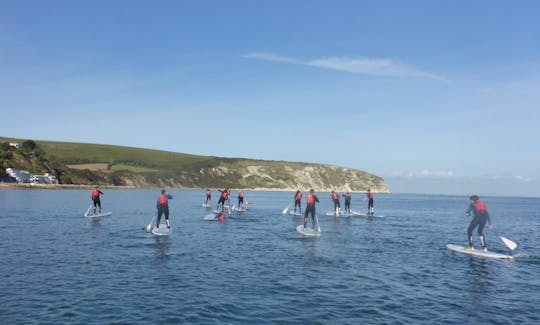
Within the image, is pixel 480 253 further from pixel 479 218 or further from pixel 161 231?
pixel 161 231

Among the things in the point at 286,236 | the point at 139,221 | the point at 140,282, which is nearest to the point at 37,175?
the point at 139,221

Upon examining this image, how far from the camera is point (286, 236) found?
29000mm

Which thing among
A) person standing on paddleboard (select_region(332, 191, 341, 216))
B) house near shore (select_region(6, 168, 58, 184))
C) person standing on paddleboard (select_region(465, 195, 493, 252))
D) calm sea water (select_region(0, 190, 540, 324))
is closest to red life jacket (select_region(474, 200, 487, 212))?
person standing on paddleboard (select_region(465, 195, 493, 252))

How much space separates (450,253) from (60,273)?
19.7 metres

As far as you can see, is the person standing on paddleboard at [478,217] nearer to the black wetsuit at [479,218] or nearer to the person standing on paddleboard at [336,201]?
the black wetsuit at [479,218]

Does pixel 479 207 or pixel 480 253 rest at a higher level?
pixel 479 207

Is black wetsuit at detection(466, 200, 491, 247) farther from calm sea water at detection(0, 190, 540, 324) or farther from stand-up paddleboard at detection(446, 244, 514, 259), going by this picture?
calm sea water at detection(0, 190, 540, 324)

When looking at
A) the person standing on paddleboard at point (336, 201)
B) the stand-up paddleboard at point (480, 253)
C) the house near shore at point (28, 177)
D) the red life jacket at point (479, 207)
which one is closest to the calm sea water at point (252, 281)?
the stand-up paddleboard at point (480, 253)

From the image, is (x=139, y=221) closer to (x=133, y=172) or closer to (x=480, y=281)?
(x=480, y=281)

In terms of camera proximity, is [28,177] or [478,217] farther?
[28,177]

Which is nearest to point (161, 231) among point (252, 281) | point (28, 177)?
point (252, 281)

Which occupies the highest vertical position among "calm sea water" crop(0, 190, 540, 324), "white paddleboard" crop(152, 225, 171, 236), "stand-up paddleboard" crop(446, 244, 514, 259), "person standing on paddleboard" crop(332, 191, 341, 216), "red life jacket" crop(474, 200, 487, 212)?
"red life jacket" crop(474, 200, 487, 212)

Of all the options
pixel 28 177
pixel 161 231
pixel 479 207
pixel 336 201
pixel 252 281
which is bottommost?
pixel 252 281

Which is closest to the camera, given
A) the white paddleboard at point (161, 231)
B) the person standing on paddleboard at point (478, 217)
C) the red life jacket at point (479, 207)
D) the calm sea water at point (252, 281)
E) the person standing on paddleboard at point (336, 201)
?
the calm sea water at point (252, 281)
